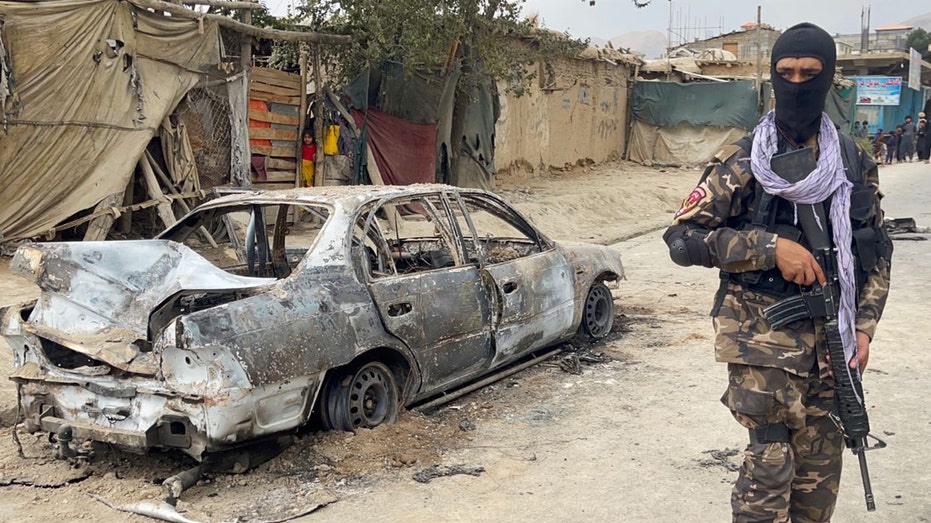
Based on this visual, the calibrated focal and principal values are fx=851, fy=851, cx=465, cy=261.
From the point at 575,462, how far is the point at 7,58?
6827 millimetres

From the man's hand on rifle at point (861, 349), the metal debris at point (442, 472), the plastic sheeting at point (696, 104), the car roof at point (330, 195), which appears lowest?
the metal debris at point (442, 472)

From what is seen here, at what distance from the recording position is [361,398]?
181 inches

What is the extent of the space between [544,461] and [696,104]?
22.9 metres

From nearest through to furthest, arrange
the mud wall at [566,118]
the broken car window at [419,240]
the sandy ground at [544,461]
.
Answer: the sandy ground at [544,461]
the broken car window at [419,240]
the mud wall at [566,118]

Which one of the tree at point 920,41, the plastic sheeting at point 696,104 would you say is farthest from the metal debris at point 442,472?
the tree at point 920,41

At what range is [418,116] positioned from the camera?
46.9ft

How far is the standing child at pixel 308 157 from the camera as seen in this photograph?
1231 centimetres

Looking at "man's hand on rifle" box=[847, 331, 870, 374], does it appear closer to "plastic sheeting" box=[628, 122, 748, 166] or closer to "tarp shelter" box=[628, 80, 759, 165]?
"tarp shelter" box=[628, 80, 759, 165]

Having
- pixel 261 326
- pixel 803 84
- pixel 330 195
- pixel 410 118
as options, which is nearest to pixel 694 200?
pixel 803 84

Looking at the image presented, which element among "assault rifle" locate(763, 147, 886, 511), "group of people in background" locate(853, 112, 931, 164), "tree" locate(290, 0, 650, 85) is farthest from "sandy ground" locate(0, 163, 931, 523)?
"group of people in background" locate(853, 112, 931, 164)

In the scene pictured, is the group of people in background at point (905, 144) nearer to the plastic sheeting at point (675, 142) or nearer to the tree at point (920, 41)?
the plastic sheeting at point (675, 142)

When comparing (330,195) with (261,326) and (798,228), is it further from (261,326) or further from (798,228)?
(798,228)

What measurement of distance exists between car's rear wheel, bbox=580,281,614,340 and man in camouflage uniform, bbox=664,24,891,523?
3665mm

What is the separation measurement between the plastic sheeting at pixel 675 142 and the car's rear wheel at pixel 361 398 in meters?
22.3
